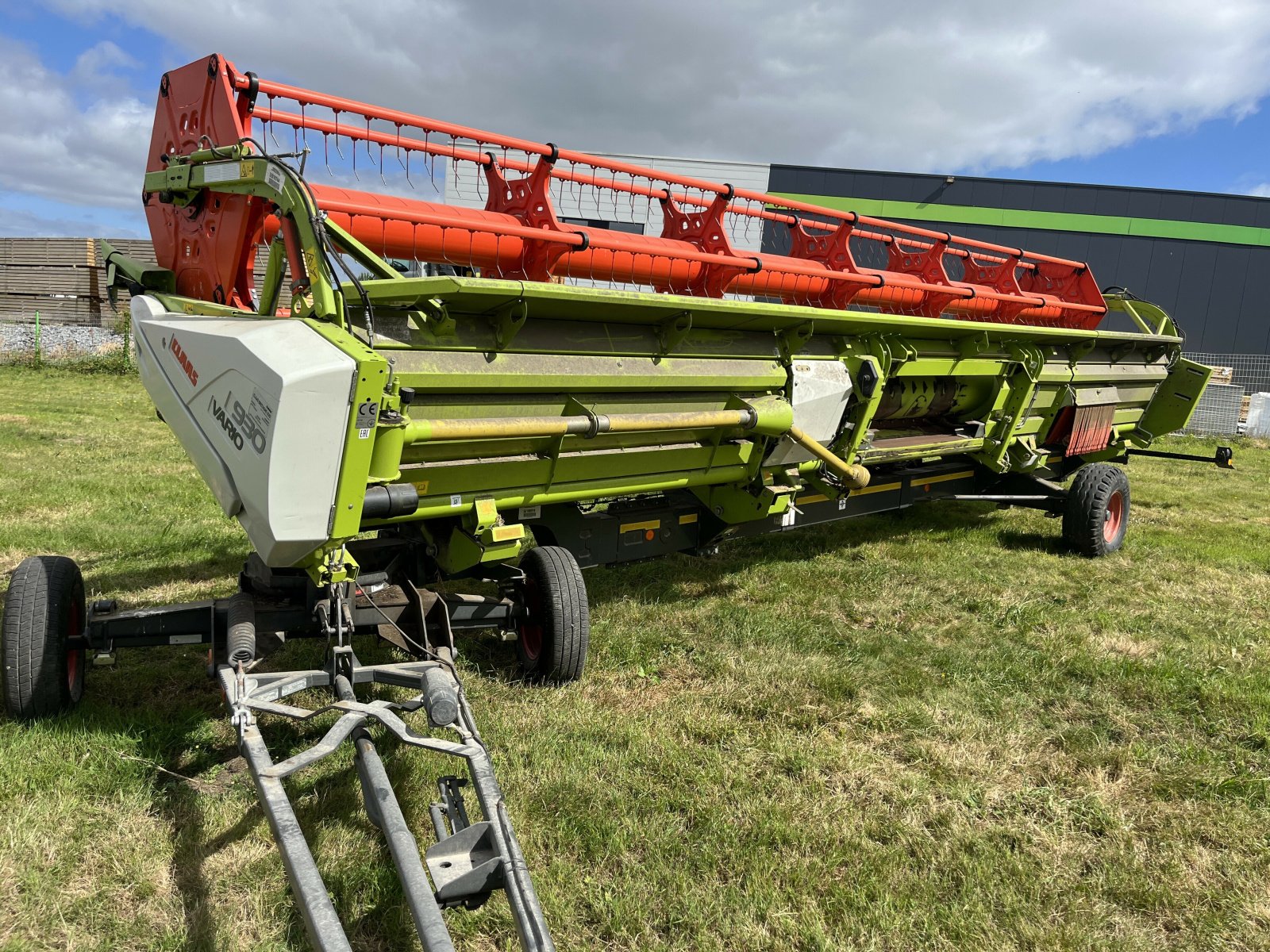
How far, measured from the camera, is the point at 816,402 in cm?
444

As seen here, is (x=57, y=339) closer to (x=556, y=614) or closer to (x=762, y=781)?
(x=556, y=614)

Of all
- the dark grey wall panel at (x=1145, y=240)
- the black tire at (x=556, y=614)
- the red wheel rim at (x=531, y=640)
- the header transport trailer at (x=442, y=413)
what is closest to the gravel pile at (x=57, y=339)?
the dark grey wall panel at (x=1145, y=240)

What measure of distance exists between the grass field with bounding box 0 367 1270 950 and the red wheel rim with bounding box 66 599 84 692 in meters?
0.17

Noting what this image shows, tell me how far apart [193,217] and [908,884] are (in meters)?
3.64

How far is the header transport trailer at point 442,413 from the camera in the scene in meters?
2.41

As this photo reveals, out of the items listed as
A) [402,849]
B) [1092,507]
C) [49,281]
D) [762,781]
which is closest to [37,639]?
[402,849]

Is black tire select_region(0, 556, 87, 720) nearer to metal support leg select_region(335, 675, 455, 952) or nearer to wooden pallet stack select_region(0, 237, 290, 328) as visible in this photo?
metal support leg select_region(335, 675, 455, 952)

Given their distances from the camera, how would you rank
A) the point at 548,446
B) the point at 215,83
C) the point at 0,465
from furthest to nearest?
the point at 0,465
the point at 548,446
the point at 215,83

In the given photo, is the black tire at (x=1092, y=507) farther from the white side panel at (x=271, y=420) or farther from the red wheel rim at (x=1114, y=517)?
the white side panel at (x=271, y=420)

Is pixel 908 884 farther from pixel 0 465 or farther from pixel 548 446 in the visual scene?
pixel 0 465

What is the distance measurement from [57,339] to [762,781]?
744 inches

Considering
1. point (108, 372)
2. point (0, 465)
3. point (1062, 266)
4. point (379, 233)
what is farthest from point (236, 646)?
point (108, 372)

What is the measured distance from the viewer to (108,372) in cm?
1642

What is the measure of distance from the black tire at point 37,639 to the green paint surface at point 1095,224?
783 inches
